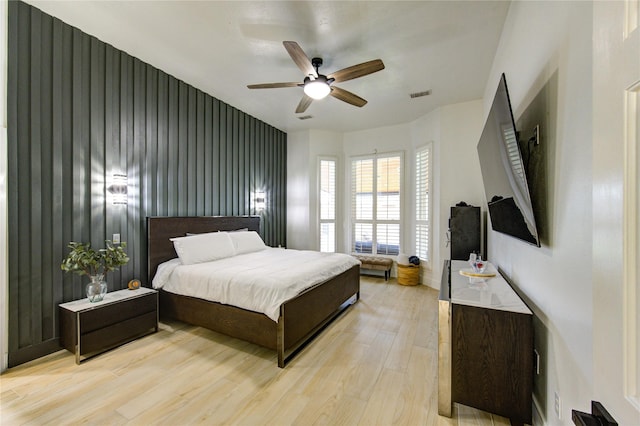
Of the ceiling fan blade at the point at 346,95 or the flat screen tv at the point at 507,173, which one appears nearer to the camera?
the flat screen tv at the point at 507,173

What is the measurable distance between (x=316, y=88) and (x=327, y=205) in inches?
128

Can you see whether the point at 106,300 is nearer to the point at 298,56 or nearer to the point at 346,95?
the point at 298,56

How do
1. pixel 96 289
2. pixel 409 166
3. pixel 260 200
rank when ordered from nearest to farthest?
pixel 96 289, pixel 260 200, pixel 409 166

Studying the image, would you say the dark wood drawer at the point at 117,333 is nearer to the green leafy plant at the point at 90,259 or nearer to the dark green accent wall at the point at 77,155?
the dark green accent wall at the point at 77,155

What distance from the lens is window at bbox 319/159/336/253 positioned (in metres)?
5.88

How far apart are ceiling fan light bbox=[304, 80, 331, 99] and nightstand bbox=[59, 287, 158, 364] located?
2.84 metres

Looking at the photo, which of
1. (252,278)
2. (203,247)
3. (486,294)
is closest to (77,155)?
(203,247)

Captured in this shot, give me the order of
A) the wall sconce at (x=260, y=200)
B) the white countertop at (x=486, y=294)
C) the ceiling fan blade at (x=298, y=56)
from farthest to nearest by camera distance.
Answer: the wall sconce at (x=260, y=200)
the ceiling fan blade at (x=298, y=56)
the white countertop at (x=486, y=294)

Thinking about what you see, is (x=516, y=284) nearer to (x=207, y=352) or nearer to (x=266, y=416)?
(x=266, y=416)

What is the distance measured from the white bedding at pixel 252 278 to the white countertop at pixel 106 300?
30 centimetres

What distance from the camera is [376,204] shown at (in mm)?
5730

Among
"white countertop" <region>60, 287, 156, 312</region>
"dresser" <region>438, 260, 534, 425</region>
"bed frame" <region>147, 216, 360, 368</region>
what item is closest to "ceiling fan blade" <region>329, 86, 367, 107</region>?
"bed frame" <region>147, 216, 360, 368</region>

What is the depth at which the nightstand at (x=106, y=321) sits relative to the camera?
93.0 inches

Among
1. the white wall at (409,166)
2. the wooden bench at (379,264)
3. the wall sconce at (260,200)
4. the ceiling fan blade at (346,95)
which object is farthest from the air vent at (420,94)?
the wall sconce at (260,200)
